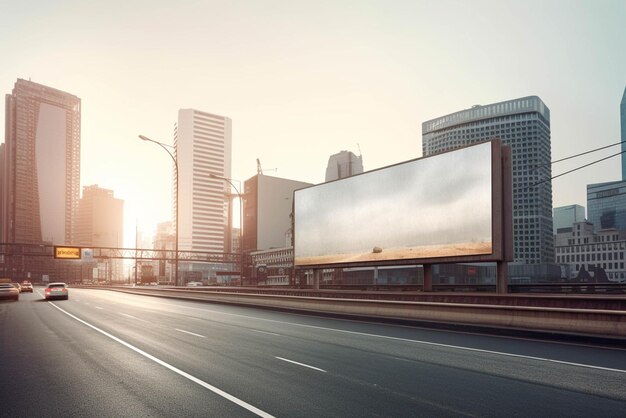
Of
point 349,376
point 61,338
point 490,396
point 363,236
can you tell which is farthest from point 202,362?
point 363,236

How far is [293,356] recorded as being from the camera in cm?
1174

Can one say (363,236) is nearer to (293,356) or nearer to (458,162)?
(458,162)

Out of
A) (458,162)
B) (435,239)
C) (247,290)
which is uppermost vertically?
(458,162)

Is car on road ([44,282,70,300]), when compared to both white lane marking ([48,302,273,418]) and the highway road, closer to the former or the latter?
the highway road

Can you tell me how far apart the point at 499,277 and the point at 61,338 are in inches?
877

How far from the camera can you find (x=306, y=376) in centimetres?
928

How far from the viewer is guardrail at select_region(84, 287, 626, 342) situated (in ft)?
45.6

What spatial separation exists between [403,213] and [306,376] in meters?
27.1

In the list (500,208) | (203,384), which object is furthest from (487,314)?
(500,208)

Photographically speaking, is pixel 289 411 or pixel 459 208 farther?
pixel 459 208

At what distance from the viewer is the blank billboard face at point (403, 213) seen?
2998cm

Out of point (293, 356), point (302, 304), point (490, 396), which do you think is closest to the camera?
point (490, 396)

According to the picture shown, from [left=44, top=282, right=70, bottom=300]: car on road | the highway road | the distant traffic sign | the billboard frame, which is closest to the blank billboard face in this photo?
the billboard frame

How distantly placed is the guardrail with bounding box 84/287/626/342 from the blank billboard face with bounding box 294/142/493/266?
967cm
